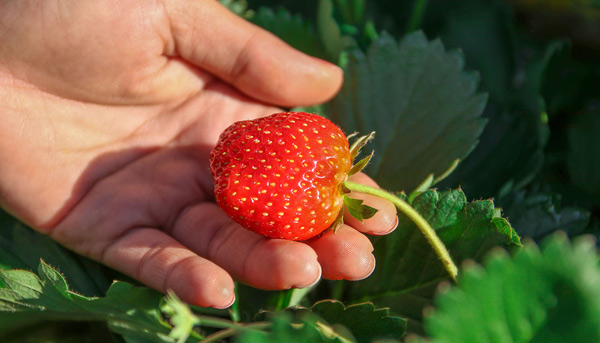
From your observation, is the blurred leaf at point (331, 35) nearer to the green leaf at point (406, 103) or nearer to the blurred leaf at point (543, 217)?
the green leaf at point (406, 103)

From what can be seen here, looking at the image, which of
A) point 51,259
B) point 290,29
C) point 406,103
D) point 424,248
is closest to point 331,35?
point 290,29

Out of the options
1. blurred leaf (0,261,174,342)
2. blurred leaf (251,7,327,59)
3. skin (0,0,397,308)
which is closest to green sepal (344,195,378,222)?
skin (0,0,397,308)

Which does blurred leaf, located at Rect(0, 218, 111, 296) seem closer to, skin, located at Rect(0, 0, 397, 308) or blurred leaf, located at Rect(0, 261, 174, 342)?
skin, located at Rect(0, 0, 397, 308)

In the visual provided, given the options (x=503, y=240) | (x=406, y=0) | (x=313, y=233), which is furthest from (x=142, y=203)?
(x=406, y=0)

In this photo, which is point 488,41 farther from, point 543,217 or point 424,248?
point 424,248

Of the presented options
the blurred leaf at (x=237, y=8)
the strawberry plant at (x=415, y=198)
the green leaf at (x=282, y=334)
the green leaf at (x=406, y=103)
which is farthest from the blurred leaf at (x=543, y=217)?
the blurred leaf at (x=237, y=8)

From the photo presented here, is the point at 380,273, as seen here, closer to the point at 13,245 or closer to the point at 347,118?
the point at 347,118
